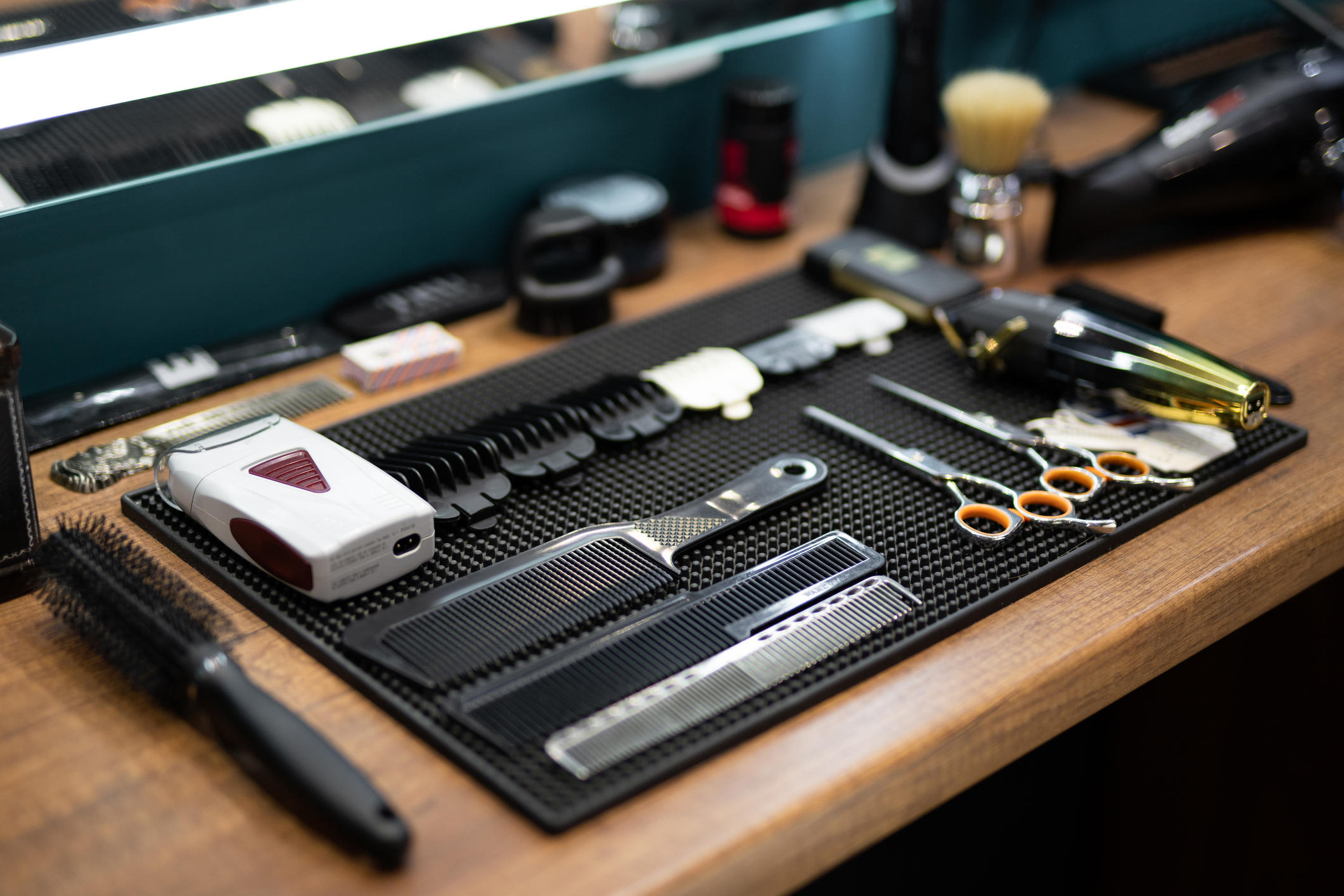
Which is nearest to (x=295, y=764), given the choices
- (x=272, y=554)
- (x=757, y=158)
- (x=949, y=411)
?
(x=272, y=554)

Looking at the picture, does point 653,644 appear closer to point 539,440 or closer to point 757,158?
point 539,440

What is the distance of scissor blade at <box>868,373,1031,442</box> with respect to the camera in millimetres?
1002

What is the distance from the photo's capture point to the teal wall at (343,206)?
104cm

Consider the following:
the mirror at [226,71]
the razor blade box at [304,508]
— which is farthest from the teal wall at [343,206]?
the razor blade box at [304,508]

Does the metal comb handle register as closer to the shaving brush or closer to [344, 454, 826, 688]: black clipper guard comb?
[344, 454, 826, 688]: black clipper guard comb

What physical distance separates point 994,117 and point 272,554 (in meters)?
0.81

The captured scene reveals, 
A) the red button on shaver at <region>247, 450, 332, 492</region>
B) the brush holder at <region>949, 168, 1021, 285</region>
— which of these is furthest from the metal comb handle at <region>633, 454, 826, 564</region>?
the brush holder at <region>949, 168, 1021, 285</region>

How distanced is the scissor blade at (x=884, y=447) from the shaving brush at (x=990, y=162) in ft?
1.12

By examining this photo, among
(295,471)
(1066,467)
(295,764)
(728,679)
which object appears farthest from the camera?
(1066,467)

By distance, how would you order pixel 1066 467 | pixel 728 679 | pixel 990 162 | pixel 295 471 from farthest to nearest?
pixel 990 162, pixel 1066 467, pixel 295 471, pixel 728 679

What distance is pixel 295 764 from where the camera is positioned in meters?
0.64

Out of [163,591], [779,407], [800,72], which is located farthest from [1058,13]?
[163,591]

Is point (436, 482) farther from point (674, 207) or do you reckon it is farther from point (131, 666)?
point (674, 207)

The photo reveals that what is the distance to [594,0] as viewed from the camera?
1221mm
